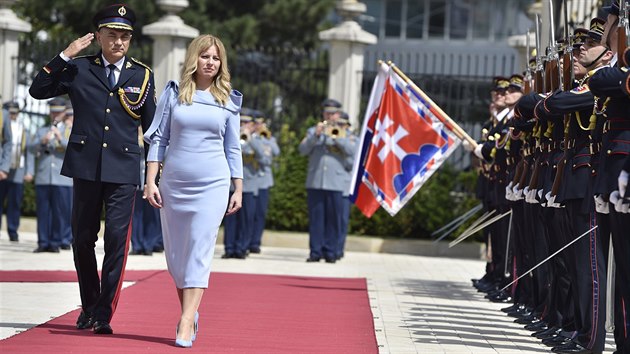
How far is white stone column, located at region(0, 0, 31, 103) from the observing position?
2216 centimetres

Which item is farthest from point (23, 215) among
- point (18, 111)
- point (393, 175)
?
point (393, 175)

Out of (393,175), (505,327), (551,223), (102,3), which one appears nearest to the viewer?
(551,223)

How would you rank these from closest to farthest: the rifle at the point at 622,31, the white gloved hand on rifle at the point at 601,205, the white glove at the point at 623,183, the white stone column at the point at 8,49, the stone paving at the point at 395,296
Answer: the white glove at the point at 623,183, the rifle at the point at 622,31, the white gloved hand on rifle at the point at 601,205, the stone paving at the point at 395,296, the white stone column at the point at 8,49

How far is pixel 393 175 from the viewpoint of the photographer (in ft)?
48.5

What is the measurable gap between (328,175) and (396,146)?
363cm

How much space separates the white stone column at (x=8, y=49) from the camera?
2216 centimetres

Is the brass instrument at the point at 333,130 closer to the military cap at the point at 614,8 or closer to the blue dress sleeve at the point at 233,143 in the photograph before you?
the blue dress sleeve at the point at 233,143

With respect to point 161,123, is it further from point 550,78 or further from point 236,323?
point 550,78

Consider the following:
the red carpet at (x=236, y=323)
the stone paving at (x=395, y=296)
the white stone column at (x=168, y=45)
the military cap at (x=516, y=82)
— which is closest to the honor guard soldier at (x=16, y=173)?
the stone paving at (x=395, y=296)

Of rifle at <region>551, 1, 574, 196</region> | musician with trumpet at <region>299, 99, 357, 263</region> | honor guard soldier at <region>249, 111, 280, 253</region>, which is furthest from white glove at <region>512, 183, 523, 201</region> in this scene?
honor guard soldier at <region>249, 111, 280, 253</region>

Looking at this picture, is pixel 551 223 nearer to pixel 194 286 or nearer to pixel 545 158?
pixel 545 158

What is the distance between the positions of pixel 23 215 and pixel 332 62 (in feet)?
18.2

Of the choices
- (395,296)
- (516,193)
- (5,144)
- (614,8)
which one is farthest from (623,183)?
(5,144)

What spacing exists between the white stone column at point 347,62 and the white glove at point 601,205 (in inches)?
543
